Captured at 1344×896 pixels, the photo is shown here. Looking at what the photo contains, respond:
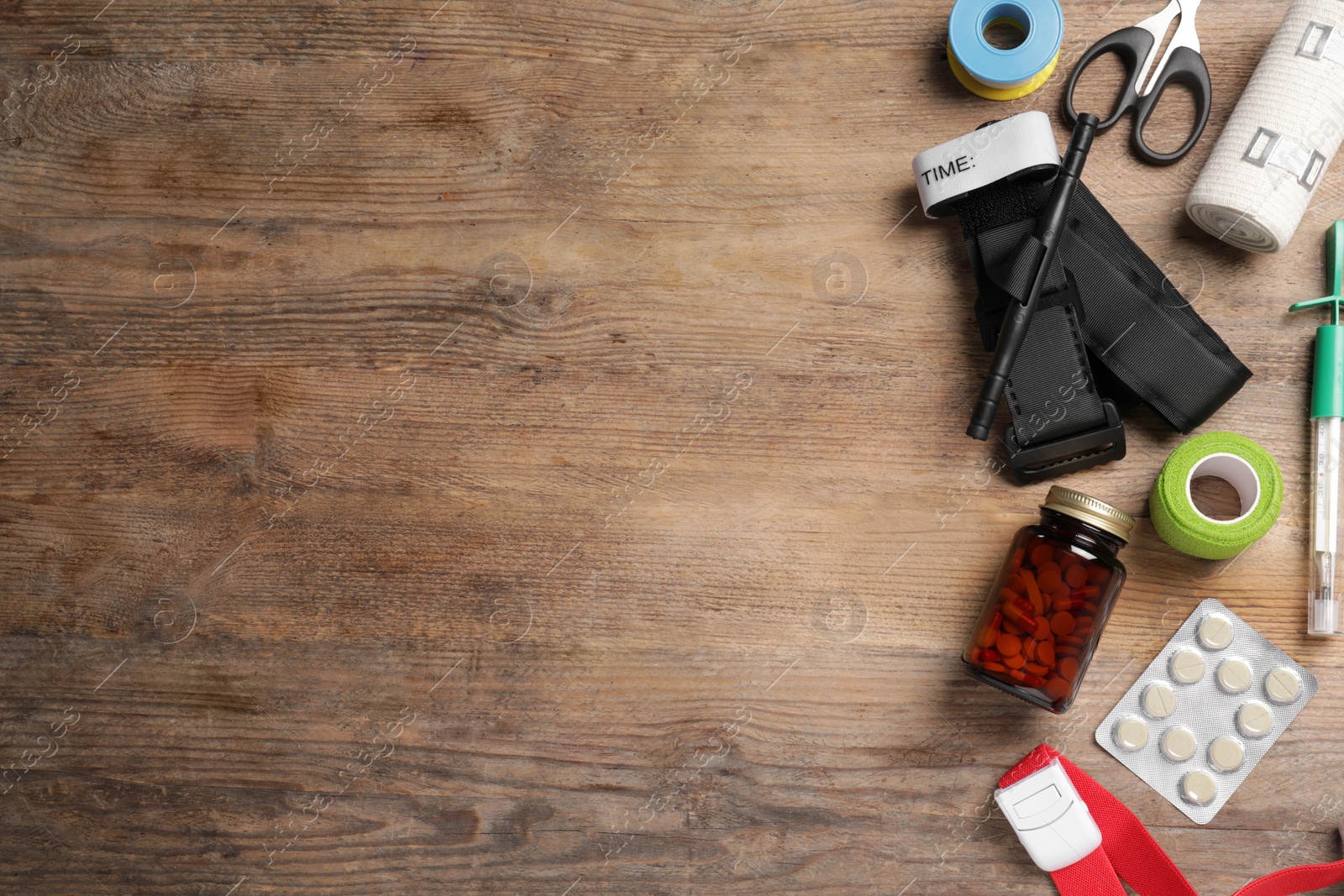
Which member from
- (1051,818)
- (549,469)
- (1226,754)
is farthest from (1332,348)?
(549,469)

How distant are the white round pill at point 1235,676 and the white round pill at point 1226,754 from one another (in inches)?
2.1

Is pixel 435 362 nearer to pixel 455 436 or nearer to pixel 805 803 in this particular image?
pixel 455 436

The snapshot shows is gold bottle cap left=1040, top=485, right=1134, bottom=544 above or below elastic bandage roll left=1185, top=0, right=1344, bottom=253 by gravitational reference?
below

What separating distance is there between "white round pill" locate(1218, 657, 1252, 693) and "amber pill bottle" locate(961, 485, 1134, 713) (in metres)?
0.17

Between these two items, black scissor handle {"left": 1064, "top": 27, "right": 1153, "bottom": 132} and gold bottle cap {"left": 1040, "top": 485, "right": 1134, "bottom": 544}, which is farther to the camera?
black scissor handle {"left": 1064, "top": 27, "right": 1153, "bottom": 132}

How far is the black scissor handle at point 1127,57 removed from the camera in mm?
917

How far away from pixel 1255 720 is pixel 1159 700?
10 cm

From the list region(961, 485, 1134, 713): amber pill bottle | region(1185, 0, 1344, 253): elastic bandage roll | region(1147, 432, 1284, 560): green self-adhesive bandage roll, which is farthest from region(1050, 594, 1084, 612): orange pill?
region(1185, 0, 1344, 253): elastic bandage roll

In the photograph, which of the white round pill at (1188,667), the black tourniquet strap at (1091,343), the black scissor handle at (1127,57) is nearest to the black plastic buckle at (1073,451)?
the black tourniquet strap at (1091,343)

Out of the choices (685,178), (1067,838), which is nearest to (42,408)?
(685,178)

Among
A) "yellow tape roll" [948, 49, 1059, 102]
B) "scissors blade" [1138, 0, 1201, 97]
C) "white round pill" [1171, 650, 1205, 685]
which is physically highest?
"scissors blade" [1138, 0, 1201, 97]

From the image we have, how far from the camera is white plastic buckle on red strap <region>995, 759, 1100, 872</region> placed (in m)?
0.85

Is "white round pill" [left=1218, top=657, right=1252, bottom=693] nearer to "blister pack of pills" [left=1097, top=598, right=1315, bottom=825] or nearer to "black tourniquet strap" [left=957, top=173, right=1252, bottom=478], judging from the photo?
"blister pack of pills" [left=1097, top=598, right=1315, bottom=825]

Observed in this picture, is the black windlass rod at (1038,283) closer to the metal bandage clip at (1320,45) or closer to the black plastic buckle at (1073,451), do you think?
the black plastic buckle at (1073,451)
